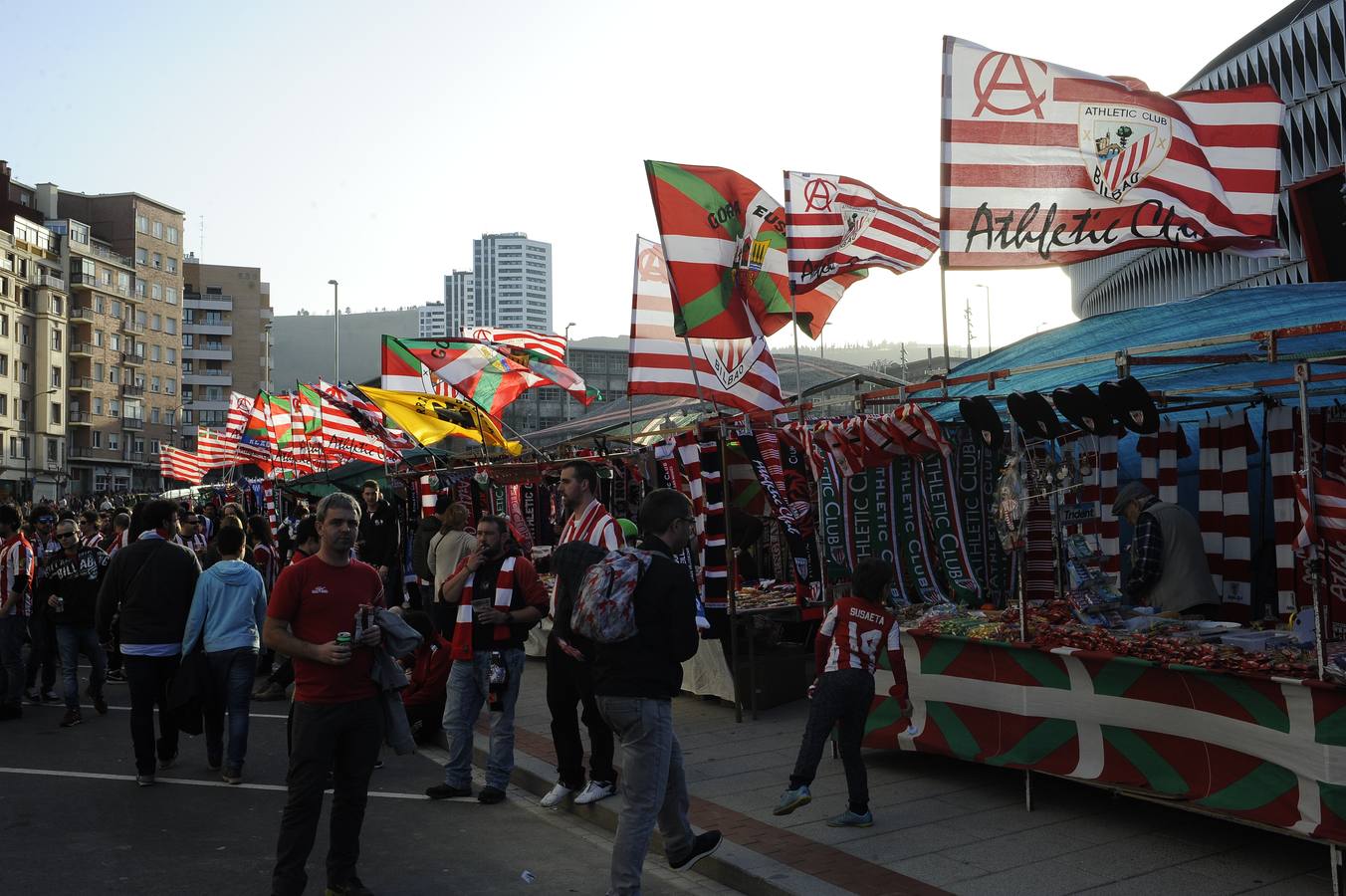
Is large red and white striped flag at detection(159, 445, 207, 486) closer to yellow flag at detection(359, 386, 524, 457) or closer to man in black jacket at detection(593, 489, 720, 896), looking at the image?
yellow flag at detection(359, 386, 524, 457)

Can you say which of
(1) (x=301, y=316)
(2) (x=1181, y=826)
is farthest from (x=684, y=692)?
(1) (x=301, y=316)

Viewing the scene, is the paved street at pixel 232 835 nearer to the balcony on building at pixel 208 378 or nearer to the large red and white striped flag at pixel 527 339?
the large red and white striped flag at pixel 527 339

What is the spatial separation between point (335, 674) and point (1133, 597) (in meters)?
5.62

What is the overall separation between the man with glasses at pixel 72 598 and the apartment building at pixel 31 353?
235ft

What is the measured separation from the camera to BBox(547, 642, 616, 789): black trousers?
25.6 feet

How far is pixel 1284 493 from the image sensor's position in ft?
29.4

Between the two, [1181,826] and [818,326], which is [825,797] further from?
[818,326]

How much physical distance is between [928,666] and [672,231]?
5056mm

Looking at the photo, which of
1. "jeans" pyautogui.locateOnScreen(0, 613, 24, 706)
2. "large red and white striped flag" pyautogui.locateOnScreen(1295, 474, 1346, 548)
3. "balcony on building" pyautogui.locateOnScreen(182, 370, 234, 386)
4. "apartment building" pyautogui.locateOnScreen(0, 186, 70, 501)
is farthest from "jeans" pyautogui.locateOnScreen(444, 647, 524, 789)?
"balcony on building" pyautogui.locateOnScreen(182, 370, 234, 386)

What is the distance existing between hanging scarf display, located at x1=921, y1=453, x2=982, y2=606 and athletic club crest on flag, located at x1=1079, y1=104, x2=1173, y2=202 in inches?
94.3

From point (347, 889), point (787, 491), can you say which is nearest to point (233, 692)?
point (347, 889)

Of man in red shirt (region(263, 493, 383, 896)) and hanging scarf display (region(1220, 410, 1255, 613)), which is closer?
man in red shirt (region(263, 493, 383, 896))

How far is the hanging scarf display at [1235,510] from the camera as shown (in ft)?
31.1

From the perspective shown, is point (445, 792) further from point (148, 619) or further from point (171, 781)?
point (148, 619)
